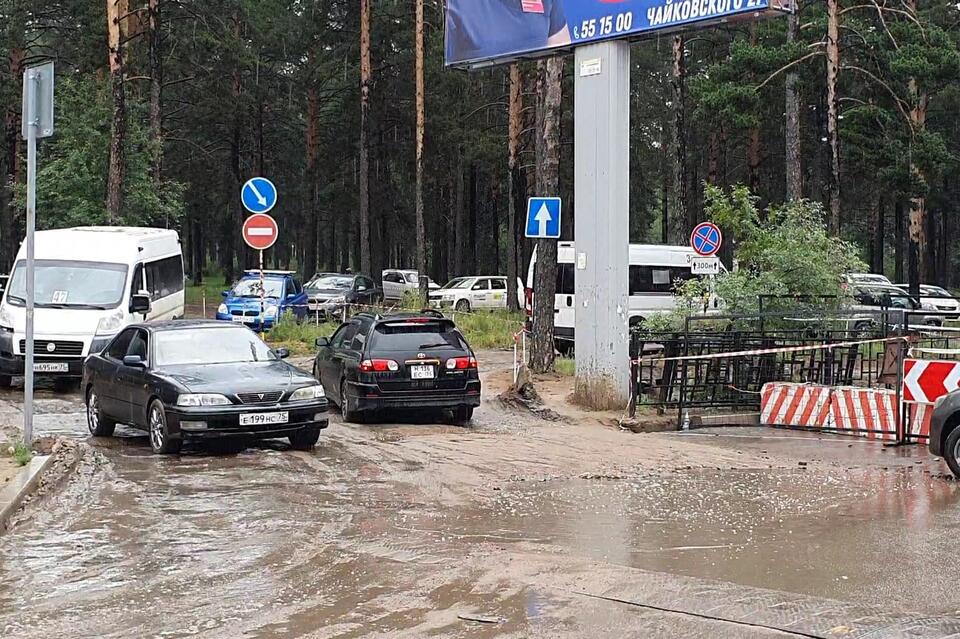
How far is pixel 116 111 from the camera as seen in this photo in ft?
103

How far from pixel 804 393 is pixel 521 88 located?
3149cm

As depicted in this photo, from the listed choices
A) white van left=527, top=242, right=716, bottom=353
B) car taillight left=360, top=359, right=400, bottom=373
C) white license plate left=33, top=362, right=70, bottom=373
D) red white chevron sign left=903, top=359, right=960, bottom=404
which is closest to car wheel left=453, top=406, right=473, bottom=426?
car taillight left=360, top=359, right=400, bottom=373

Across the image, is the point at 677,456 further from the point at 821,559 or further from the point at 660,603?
the point at 660,603

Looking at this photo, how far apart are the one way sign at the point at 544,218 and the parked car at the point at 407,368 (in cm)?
271

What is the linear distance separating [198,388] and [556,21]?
8.46 m

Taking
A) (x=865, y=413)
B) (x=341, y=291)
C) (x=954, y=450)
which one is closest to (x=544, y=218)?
(x=865, y=413)

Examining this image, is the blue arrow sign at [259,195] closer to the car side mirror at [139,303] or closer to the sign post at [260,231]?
the sign post at [260,231]

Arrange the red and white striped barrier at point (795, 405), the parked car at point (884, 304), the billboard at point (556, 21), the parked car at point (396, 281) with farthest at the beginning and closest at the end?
1. the parked car at point (396, 281)
2. the parked car at point (884, 304)
3. the red and white striped barrier at point (795, 405)
4. the billboard at point (556, 21)

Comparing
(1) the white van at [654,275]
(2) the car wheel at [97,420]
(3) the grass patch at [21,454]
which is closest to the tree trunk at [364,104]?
(1) the white van at [654,275]

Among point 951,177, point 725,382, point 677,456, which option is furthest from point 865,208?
point 677,456

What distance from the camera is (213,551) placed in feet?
27.3

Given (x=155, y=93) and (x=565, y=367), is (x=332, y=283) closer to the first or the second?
(x=155, y=93)

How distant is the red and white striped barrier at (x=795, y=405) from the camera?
16328mm

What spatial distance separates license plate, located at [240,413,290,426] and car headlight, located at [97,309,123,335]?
8.18 metres
